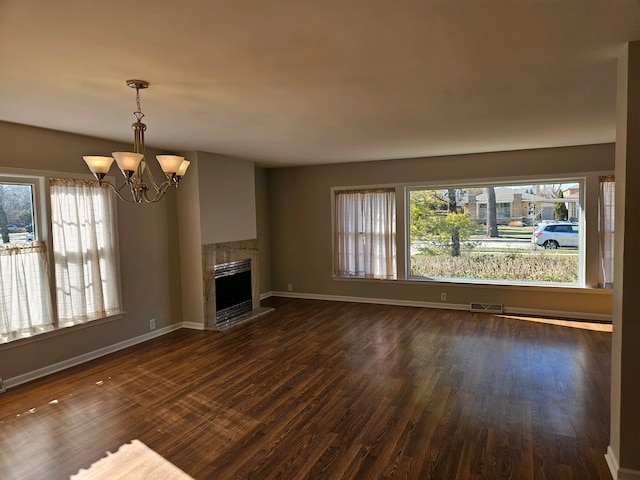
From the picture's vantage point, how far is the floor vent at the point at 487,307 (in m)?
6.24

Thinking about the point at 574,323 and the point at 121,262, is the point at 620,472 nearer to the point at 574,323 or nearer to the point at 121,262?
the point at 574,323

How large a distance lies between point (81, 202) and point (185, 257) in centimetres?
163

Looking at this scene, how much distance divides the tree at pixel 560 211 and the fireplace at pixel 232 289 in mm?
4858

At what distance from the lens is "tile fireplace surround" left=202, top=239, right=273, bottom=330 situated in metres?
5.73

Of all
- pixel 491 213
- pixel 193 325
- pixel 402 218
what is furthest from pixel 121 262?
pixel 491 213

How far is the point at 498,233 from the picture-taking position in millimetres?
6461

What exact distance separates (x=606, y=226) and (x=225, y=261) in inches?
218

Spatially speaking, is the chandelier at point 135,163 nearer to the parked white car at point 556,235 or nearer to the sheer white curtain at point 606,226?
the parked white car at point 556,235

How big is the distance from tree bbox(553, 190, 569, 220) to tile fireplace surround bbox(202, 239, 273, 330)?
474 centimetres

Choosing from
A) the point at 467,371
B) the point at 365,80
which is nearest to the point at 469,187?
the point at 467,371

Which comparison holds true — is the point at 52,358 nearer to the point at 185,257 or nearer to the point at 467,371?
the point at 185,257

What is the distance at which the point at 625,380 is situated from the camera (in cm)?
237

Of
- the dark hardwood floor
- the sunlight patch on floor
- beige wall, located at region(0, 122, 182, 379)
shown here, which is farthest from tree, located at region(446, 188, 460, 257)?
beige wall, located at region(0, 122, 182, 379)

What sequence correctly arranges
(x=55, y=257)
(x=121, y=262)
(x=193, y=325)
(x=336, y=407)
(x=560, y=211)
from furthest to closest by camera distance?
(x=560, y=211) < (x=193, y=325) < (x=121, y=262) < (x=55, y=257) < (x=336, y=407)
